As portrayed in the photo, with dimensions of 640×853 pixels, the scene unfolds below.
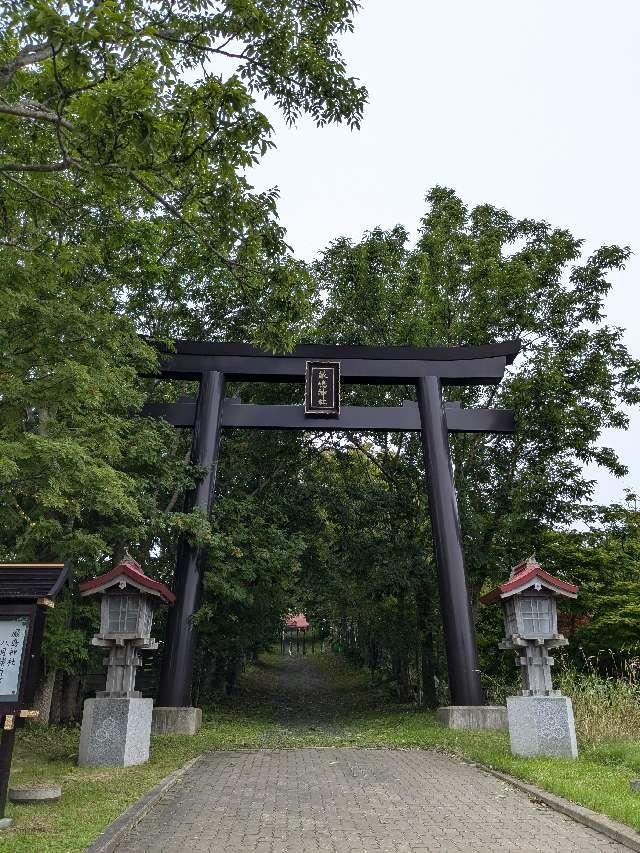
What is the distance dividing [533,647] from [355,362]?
6.26m

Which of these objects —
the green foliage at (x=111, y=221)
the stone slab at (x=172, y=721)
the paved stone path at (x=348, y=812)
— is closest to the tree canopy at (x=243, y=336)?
the green foliage at (x=111, y=221)

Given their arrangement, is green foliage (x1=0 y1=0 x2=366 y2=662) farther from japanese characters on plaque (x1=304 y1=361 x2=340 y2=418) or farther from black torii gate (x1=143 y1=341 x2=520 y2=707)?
japanese characters on plaque (x1=304 y1=361 x2=340 y2=418)

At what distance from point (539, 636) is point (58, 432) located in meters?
6.84

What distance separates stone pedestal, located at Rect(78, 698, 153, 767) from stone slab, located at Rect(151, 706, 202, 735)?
1996 millimetres

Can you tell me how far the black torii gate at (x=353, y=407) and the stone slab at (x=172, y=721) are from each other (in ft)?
10.8

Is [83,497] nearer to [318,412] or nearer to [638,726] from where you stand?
[318,412]

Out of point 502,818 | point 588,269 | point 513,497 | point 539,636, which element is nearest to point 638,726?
point 539,636

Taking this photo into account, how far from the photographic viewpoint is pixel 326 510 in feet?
46.7

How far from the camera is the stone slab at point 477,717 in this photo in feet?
32.5

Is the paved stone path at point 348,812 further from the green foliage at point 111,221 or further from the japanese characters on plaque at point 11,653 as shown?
the green foliage at point 111,221

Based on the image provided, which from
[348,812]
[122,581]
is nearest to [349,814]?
[348,812]

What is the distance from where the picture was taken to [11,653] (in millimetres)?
5328

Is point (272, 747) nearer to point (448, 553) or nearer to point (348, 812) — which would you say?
point (348, 812)

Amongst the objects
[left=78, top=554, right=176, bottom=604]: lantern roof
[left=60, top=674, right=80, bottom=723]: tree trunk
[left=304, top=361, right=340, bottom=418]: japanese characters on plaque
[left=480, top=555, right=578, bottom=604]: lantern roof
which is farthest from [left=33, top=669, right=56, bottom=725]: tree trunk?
[left=480, top=555, right=578, bottom=604]: lantern roof
